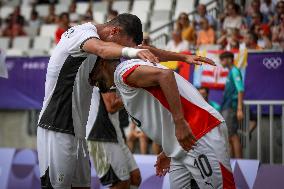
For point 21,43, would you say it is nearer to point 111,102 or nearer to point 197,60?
point 111,102

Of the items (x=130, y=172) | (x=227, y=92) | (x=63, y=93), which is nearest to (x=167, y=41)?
(x=227, y=92)

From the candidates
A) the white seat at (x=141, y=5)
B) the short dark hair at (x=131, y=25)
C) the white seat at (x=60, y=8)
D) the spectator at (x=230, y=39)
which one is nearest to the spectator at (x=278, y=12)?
the spectator at (x=230, y=39)

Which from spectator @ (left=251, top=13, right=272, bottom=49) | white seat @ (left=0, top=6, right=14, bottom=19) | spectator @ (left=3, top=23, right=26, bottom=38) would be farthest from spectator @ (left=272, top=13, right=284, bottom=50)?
white seat @ (left=0, top=6, right=14, bottom=19)

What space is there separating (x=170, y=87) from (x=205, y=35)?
346 inches

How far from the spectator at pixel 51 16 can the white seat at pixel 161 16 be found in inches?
112

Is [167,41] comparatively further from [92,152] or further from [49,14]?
[92,152]

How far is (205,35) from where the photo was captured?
1284 centimetres

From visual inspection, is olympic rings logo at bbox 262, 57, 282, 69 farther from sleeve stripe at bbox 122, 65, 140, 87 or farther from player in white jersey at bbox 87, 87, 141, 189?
sleeve stripe at bbox 122, 65, 140, 87

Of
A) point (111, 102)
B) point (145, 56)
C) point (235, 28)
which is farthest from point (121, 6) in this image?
point (145, 56)

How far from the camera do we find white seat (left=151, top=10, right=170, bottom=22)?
15.7m

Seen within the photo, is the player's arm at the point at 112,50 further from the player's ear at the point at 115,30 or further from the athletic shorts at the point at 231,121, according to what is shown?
the athletic shorts at the point at 231,121

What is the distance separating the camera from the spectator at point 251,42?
11423 millimetres

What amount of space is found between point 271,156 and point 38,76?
5.05m

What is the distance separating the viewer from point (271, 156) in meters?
9.20
